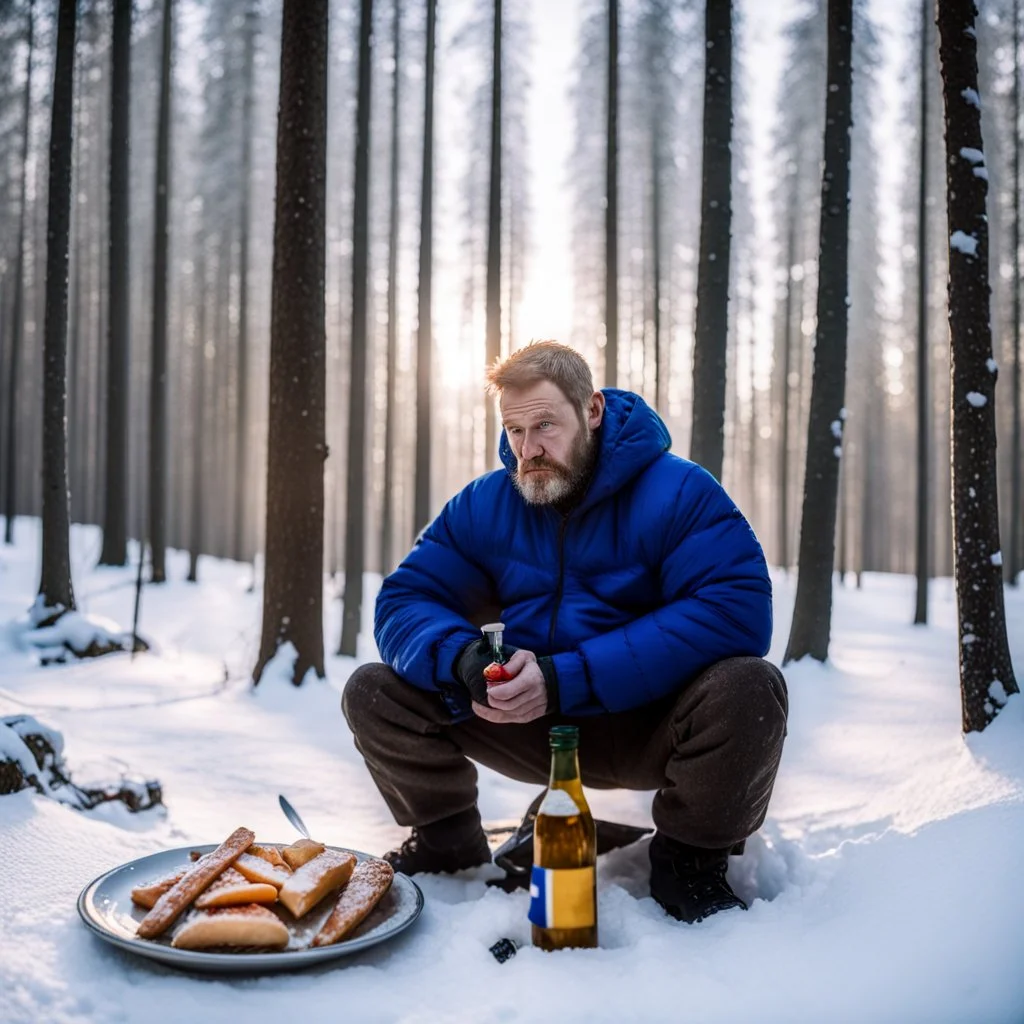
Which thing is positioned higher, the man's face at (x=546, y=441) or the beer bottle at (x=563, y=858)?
the man's face at (x=546, y=441)

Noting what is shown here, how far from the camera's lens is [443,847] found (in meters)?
3.09

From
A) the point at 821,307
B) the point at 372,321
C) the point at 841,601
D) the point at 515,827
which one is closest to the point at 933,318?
the point at 841,601

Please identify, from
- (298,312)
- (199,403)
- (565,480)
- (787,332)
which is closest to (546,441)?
(565,480)

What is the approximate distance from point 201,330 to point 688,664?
24.3m

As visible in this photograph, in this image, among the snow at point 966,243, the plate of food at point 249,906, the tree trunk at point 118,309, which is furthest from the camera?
the tree trunk at point 118,309

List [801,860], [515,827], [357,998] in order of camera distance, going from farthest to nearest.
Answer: [515,827], [801,860], [357,998]

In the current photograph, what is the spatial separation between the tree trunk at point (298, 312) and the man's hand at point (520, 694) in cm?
436

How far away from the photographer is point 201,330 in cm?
2417

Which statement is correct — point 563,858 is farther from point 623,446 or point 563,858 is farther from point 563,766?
point 623,446

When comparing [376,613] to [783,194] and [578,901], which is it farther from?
[783,194]

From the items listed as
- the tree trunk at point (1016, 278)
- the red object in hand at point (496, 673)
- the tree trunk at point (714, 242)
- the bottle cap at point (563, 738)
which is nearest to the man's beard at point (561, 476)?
the red object in hand at point (496, 673)

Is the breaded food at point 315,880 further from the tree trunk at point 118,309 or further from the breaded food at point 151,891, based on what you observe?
the tree trunk at point 118,309

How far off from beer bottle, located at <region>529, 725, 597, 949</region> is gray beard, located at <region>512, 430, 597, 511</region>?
98 cm

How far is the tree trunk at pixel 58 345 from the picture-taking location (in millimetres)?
9742
